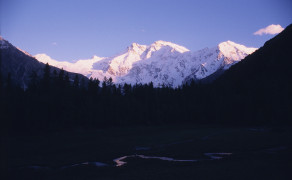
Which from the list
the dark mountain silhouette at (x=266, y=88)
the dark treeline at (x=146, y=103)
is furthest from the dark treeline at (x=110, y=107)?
the dark mountain silhouette at (x=266, y=88)

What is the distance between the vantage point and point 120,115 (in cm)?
9581

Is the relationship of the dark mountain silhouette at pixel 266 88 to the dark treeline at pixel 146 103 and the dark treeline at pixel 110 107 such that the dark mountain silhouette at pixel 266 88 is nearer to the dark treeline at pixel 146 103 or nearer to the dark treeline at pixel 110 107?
the dark treeline at pixel 146 103

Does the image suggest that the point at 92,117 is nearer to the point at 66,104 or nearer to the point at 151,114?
the point at 66,104

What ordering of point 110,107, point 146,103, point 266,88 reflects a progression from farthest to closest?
point 146,103 < point 110,107 < point 266,88

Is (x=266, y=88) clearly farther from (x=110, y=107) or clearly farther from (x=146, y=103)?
(x=110, y=107)

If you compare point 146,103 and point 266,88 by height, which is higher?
point 266,88

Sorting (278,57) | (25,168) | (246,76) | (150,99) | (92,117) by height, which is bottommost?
(25,168)

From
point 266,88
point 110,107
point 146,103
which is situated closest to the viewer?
point 266,88

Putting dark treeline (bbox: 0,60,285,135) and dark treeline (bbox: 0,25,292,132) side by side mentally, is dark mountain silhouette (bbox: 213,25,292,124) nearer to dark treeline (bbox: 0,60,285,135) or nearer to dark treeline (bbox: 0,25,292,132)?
dark treeline (bbox: 0,25,292,132)

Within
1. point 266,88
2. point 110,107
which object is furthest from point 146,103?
point 266,88

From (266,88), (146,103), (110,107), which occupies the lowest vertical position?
Answer: (110,107)

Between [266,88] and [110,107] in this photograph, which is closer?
[266,88]

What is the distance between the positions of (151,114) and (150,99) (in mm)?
10475

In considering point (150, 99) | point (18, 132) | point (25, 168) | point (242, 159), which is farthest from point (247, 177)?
point (150, 99)
